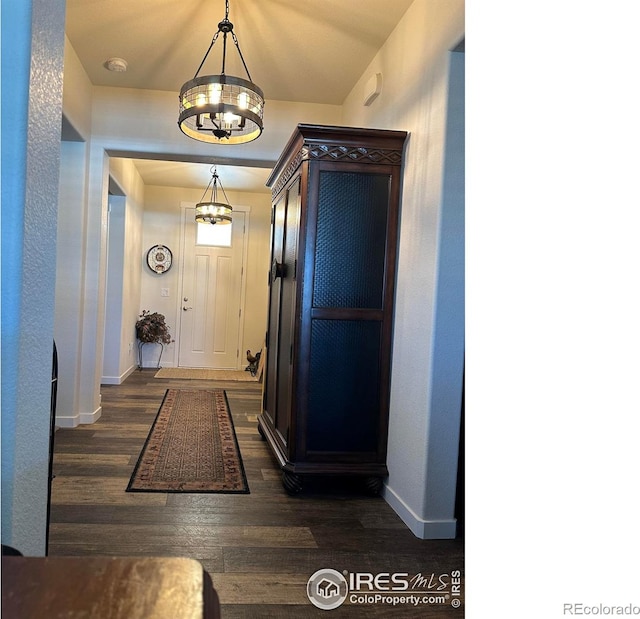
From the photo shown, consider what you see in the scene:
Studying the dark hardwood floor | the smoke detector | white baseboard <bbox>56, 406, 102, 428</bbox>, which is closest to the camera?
the dark hardwood floor

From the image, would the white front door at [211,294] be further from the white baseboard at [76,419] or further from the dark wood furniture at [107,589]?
the dark wood furniture at [107,589]

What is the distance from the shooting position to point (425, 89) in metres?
3.02

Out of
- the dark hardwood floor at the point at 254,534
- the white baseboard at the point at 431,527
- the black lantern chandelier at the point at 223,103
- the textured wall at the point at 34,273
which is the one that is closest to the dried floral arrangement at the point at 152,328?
the dark hardwood floor at the point at 254,534

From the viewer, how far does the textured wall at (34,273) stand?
1.30m

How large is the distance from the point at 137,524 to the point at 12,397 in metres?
1.74

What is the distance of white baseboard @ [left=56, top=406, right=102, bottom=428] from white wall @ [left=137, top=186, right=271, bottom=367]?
366cm

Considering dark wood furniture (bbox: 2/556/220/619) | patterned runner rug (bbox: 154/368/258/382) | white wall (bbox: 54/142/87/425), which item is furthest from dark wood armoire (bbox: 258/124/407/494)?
patterned runner rug (bbox: 154/368/258/382)

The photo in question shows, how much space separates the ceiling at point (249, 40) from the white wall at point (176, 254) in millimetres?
4054

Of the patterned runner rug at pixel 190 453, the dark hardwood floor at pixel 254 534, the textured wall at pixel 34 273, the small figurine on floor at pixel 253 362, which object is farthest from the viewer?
the small figurine on floor at pixel 253 362

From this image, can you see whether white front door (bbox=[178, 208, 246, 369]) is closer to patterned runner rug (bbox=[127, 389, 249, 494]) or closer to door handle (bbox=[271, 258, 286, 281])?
patterned runner rug (bbox=[127, 389, 249, 494])

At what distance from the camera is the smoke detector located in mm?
4133
